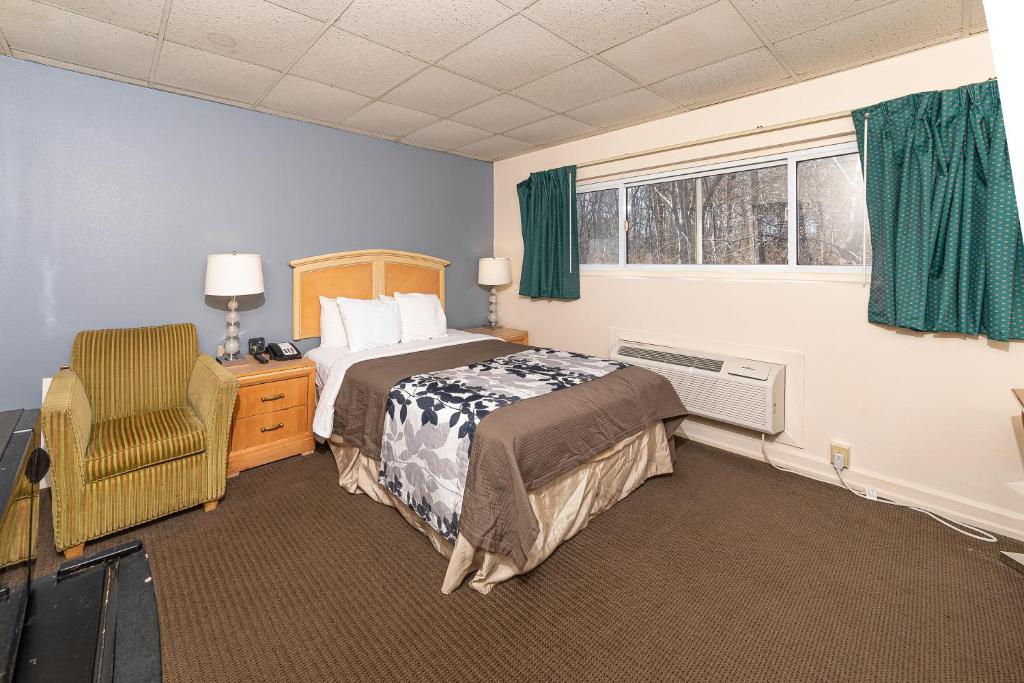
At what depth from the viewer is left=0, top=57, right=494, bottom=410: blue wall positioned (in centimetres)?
256

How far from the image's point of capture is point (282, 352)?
10.8 feet

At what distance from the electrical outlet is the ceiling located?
212 centimetres

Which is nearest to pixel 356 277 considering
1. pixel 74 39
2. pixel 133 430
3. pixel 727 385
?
pixel 133 430

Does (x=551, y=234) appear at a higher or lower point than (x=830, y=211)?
higher

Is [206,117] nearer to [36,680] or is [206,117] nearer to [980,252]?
[36,680]

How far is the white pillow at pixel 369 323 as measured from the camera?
346cm

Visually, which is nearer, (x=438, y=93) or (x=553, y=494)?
(x=553, y=494)

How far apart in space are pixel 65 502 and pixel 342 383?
1320mm

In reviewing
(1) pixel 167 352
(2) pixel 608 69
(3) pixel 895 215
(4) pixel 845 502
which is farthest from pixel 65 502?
(3) pixel 895 215

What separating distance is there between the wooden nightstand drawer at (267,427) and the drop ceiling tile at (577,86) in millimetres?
2503

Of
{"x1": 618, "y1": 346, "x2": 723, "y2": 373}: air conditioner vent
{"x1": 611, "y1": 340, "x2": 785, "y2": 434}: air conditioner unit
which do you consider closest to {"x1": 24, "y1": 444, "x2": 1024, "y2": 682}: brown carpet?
{"x1": 611, "y1": 340, "x2": 785, "y2": 434}: air conditioner unit

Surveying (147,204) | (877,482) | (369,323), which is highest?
(147,204)

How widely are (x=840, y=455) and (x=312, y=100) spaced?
3.91m

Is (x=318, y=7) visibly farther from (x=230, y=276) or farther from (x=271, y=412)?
(x=271, y=412)
